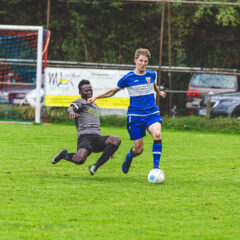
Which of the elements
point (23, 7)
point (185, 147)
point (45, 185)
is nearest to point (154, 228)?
point (45, 185)

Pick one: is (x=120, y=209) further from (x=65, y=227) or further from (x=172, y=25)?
(x=172, y=25)

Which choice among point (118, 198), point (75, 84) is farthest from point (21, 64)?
point (118, 198)

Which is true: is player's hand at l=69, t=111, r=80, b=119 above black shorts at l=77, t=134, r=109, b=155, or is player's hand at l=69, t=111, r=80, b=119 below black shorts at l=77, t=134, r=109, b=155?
above

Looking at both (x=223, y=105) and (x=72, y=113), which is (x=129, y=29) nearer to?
(x=223, y=105)

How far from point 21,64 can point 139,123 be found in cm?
1120

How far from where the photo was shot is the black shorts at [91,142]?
8.75 metres

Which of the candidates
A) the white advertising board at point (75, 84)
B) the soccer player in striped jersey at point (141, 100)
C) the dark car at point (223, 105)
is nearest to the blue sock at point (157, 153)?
the soccer player in striped jersey at point (141, 100)

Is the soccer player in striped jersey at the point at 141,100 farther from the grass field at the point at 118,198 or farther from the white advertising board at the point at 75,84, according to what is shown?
the white advertising board at the point at 75,84

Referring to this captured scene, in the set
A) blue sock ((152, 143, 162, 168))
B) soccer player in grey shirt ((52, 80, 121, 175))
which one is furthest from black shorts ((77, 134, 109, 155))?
blue sock ((152, 143, 162, 168))

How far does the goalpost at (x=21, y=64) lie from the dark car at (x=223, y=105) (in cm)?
500

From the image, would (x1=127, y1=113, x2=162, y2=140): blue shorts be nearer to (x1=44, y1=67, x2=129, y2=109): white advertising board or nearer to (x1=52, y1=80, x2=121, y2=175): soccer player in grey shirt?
(x1=52, y1=80, x2=121, y2=175): soccer player in grey shirt

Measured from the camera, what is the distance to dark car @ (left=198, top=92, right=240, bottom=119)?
62.3 feet

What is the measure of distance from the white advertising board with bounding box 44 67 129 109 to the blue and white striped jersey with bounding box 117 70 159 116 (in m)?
9.72

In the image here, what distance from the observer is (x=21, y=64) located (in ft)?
63.4
